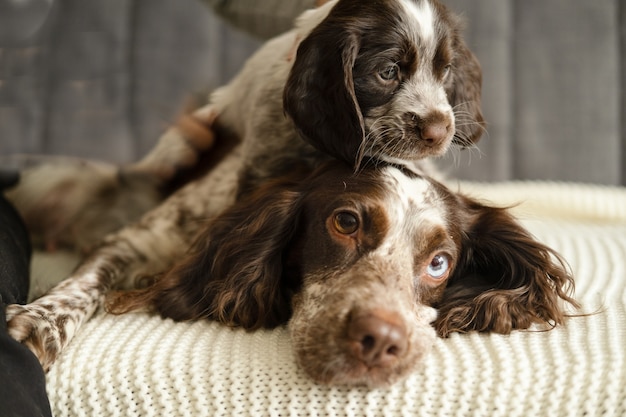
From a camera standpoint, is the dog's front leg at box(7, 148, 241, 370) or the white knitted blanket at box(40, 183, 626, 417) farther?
the dog's front leg at box(7, 148, 241, 370)

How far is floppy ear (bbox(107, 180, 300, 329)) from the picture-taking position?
1613mm

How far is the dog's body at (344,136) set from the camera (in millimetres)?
1543

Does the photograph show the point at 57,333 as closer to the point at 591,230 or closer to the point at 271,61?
the point at 271,61

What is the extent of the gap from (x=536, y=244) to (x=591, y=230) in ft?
2.97

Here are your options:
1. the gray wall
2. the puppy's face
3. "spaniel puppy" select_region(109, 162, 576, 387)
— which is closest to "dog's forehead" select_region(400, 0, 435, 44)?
the puppy's face

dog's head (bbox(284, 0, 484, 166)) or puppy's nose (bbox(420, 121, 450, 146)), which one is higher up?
dog's head (bbox(284, 0, 484, 166))

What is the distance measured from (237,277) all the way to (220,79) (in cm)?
180

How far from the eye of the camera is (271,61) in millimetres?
2283

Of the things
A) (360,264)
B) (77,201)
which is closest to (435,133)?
(360,264)

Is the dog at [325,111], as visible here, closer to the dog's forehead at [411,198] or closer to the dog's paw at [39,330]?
A: the dog's forehead at [411,198]

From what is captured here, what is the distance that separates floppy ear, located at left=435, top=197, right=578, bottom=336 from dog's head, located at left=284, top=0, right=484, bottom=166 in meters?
0.24

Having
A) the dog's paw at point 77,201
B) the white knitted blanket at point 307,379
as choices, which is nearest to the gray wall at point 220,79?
the dog's paw at point 77,201

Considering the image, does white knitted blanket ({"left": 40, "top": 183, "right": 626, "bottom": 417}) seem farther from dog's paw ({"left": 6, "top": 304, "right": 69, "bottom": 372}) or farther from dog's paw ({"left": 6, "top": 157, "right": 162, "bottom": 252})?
dog's paw ({"left": 6, "top": 157, "right": 162, "bottom": 252})

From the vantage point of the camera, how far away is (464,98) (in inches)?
81.0
